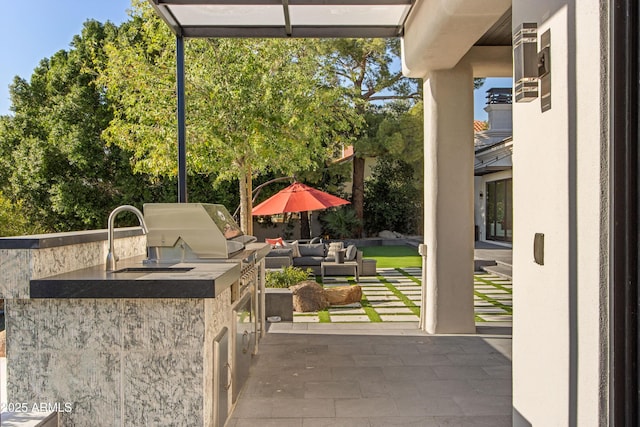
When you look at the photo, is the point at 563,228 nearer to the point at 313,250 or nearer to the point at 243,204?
the point at 243,204

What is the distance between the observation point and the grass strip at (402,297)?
8.34 meters

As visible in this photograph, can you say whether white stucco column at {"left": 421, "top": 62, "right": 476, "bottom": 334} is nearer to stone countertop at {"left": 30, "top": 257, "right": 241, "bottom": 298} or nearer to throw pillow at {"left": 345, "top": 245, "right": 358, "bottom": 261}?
stone countertop at {"left": 30, "top": 257, "right": 241, "bottom": 298}

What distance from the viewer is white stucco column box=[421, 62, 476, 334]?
5852mm

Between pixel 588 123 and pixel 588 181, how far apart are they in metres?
0.22

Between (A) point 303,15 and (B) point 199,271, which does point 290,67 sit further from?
(B) point 199,271

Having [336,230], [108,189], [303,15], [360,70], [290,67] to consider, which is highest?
[360,70]

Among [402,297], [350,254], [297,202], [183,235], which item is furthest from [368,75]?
[183,235]

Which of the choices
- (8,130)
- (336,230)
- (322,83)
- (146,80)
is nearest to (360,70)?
(336,230)

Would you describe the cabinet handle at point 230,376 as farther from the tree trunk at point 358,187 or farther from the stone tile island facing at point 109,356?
the tree trunk at point 358,187

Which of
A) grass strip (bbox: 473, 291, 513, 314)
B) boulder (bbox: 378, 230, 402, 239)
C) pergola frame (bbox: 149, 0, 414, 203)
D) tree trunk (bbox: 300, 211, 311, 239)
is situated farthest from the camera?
boulder (bbox: 378, 230, 402, 239)

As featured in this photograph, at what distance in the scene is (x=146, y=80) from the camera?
9789 millimetres

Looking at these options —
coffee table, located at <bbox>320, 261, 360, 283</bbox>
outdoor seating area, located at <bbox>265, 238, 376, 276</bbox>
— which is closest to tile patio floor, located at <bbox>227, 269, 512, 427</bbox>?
coffee table, located at <bbox>320, 261, 360, 283</bbox>

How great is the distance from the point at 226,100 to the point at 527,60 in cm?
742

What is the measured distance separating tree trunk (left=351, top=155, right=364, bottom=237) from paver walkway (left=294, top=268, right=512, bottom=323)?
8.44 m
